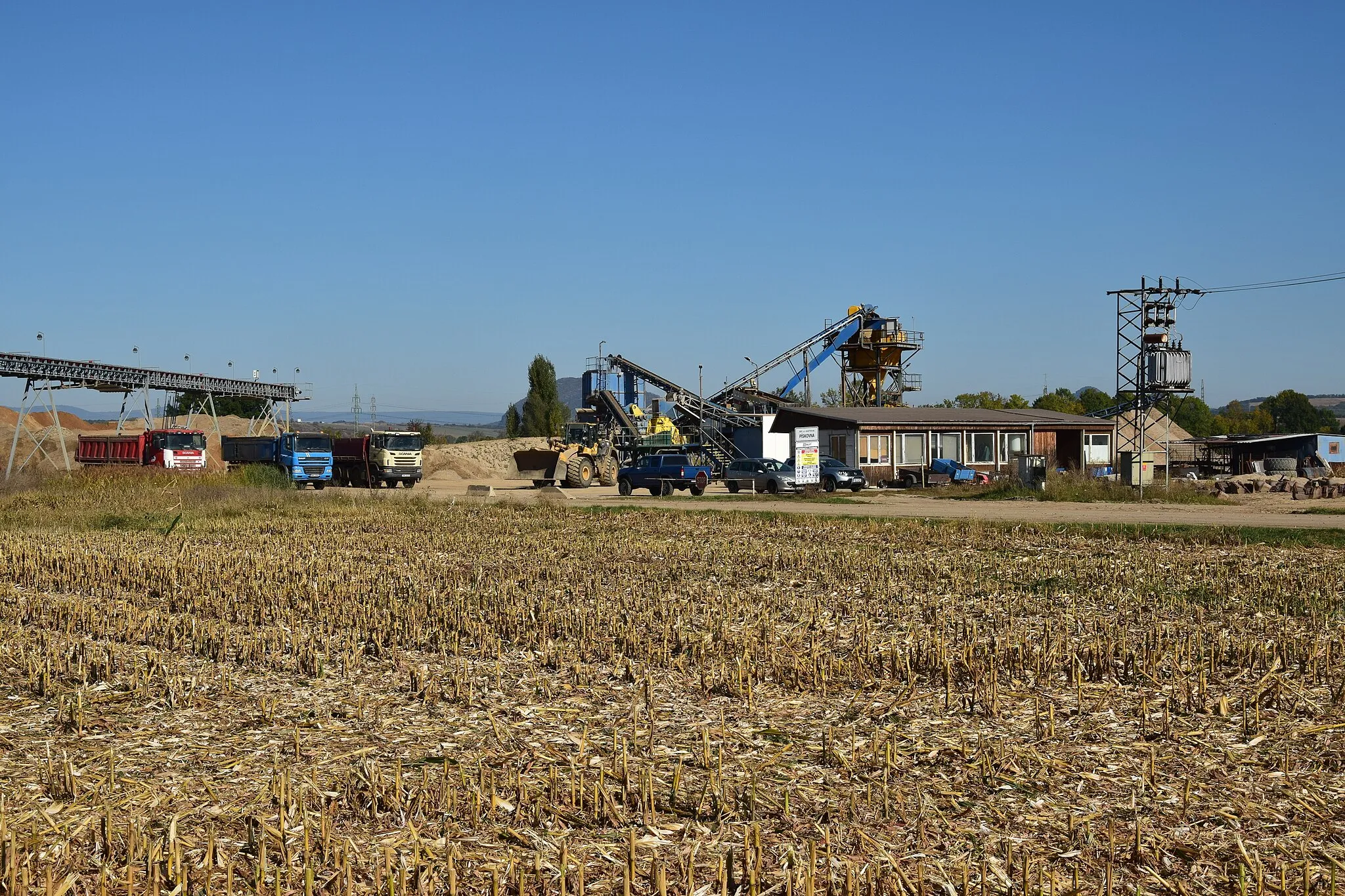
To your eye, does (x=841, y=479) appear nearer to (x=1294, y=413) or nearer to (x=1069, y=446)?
(x=1069, y=446)

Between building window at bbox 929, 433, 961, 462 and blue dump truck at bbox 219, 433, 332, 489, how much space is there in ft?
83.6

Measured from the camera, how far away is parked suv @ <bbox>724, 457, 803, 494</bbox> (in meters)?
42.8

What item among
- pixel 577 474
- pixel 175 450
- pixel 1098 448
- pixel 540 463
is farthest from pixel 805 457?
pixel 175 450

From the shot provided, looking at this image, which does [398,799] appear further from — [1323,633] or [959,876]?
[1323,633]

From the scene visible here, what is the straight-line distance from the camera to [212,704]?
9766 mm

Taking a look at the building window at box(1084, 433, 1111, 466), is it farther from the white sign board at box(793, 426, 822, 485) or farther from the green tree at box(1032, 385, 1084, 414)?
the green tree at box(1032, 385, 1084, 414)

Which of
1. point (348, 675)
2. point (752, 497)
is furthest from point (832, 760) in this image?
point (752, 497)

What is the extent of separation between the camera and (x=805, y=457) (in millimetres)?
42969

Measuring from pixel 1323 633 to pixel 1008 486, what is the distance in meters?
28.6

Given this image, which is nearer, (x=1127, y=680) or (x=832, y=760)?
(x=832, y=760)

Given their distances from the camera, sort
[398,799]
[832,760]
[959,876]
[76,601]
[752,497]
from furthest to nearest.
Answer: [752,497], [76,601], [832,760], [398,799], [959,876]

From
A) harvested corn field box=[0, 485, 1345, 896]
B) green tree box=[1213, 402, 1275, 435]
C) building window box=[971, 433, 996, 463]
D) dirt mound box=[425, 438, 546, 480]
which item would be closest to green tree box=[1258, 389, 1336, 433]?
green tree box=[1213, 402, 1275, 435]

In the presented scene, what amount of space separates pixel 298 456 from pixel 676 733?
43654mm

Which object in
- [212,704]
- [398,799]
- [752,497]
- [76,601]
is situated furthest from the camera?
[752,497]
